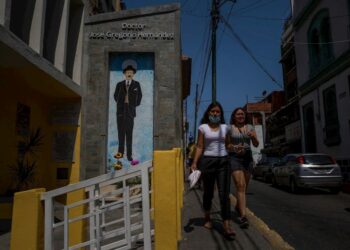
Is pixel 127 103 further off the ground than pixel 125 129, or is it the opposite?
pixel 127 103

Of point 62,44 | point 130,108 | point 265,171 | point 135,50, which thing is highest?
point 135,50

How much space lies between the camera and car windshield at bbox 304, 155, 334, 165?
1300cm

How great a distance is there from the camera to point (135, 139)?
13102mm

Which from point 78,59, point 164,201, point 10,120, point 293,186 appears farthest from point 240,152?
point 293,186

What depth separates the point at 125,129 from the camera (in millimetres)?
13133

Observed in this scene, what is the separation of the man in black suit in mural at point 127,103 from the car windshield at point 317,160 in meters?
6.18

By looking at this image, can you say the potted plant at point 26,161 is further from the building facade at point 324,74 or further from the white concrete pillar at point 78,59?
the building facade at point 324,74

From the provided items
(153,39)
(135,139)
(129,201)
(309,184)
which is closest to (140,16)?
(153,39)

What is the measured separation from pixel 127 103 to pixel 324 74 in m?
12.2

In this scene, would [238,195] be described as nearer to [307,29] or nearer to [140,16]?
[140,16]

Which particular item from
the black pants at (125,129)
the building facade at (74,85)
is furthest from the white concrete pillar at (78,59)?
the black pants at (125,129)

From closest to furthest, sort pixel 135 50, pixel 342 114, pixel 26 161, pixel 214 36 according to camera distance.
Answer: pixel 26 161 < pixel 135 50 < pixel 214 36 < pixel 342 114

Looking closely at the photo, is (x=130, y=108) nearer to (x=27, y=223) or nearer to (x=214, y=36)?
(x=214, y=36)

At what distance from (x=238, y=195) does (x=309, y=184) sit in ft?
25.8
